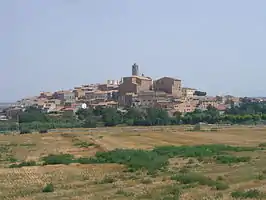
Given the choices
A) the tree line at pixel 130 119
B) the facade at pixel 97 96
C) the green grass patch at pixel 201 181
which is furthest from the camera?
the facade at pixel 97 96

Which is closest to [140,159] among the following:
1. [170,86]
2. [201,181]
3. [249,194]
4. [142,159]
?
[142,159]

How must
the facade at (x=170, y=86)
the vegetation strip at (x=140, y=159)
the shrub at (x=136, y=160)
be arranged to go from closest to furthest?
1. the shrub at (x=136, y=160)
2. the vegetation strip at (x=140, y=159)
3. the facade at (x=170, y=86)

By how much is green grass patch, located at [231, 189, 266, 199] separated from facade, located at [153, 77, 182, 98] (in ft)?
481

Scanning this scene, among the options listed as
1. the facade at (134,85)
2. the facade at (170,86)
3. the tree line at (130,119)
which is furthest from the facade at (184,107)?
the facade at (134,85)

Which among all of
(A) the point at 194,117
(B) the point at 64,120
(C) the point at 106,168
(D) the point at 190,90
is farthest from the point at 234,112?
(C) the point at 106,168

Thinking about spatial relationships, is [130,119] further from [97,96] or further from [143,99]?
[97,96]

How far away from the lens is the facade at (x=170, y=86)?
168 m

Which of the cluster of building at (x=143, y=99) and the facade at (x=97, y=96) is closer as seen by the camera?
the cluster of building at (x=143, y=99)

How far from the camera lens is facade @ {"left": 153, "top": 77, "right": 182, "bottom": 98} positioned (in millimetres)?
167625

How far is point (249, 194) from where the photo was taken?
1692 cm

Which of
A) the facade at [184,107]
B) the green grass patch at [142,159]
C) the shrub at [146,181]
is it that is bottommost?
the green grass patch at [142,159]

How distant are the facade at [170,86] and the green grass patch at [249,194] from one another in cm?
14657

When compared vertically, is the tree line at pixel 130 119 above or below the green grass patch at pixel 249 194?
above

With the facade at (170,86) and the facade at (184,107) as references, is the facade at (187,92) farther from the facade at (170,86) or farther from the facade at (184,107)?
the facade at (184,107)
